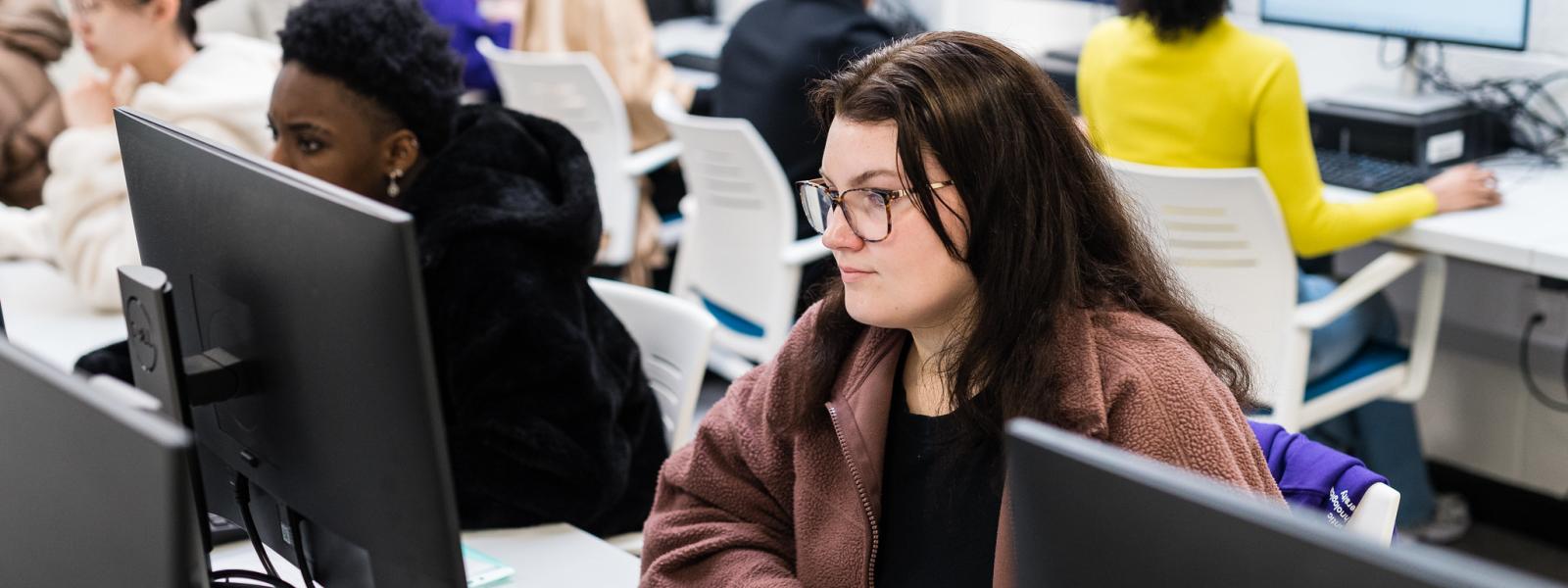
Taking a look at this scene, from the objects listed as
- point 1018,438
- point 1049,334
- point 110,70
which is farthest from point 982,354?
point 110,70

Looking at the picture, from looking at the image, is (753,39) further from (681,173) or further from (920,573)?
(920,573)

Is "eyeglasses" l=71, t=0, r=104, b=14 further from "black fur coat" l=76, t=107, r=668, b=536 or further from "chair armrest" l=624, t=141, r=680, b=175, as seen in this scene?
"chair armrest" l=624, t=141, r=680, b=175

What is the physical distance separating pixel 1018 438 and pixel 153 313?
25.0 inches

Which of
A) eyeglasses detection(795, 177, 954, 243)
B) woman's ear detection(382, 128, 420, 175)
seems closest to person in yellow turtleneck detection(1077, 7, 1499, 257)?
woman's ear detection(382, 128, 420, 175)

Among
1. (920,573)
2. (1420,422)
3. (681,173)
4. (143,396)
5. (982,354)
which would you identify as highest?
(143,396)

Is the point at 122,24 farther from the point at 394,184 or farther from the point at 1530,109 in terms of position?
the point at 1530,109

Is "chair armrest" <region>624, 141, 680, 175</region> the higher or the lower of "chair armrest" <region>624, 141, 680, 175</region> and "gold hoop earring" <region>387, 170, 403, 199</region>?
the lower

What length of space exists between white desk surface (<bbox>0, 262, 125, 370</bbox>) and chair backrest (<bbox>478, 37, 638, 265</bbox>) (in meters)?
1.22

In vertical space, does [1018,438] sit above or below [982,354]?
above

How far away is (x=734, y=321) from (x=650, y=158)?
71cm

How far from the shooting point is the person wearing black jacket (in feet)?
5.11

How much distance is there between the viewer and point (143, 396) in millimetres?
834

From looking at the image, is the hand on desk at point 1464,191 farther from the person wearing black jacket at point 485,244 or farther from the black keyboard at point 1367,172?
the person wearing black jacket at point 485,244

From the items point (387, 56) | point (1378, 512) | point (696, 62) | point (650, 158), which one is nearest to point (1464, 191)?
point (1378, 512)
